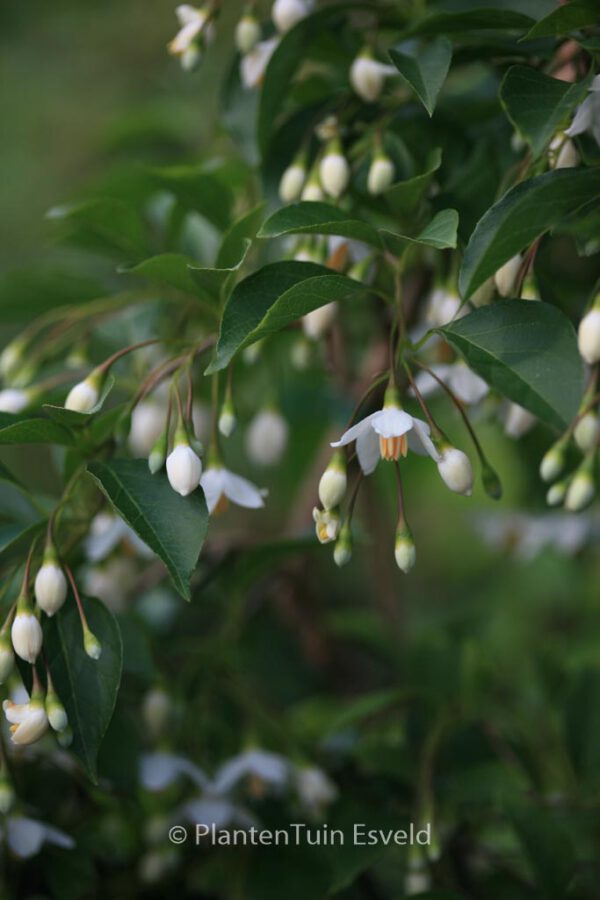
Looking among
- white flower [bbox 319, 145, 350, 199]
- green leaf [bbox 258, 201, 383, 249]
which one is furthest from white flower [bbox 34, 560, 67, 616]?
white flower [bbox 319, 145, 350, 199]

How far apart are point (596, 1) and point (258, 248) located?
555 millimetres

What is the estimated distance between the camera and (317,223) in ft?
2.82

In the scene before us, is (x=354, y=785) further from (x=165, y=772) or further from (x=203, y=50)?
(x=203, y=50)

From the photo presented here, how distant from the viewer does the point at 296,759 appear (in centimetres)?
127

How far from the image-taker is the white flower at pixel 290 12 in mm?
1010

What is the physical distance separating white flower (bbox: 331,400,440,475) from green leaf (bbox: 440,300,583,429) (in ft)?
0.25

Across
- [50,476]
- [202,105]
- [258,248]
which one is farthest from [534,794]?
[50,476]

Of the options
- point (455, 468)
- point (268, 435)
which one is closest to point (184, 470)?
point (455, 468)

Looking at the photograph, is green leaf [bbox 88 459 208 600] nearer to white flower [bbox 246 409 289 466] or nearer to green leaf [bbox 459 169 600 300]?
green leaf [bbox 459 169 600 300]

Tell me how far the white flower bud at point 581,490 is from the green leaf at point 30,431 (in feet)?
1.65

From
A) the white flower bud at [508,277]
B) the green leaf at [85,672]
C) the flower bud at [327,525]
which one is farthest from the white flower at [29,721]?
the white flower bud at [508,277]

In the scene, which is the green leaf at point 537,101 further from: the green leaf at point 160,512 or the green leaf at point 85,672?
the green leaf at point 85,672

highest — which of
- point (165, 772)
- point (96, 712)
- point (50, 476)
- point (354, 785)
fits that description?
point (96, 712)

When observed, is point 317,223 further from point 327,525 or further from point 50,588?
point 50,588
